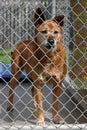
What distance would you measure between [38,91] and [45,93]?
215cm

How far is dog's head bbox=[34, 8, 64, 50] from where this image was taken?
5.41 metres

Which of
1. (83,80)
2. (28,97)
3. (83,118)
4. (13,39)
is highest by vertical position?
(13,39)

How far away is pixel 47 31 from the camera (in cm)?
552

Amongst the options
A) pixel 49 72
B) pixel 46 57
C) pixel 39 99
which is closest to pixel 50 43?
pixel 46 57

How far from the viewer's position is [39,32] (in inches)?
218

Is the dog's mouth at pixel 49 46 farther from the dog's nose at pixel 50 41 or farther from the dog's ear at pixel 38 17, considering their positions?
the dog's ear at pixel 38 17

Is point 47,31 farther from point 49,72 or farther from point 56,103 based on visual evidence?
point 56,103

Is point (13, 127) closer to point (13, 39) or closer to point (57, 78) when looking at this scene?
point (57, 78)

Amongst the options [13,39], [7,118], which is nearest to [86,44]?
[7,118]

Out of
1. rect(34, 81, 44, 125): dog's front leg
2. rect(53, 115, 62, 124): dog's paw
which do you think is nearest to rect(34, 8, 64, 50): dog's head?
rect(34, 81, 44, 125): dog's front leg

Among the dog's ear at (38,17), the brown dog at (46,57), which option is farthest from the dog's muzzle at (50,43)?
the dog's ear at (38,17)

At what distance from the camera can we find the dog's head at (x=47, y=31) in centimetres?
541

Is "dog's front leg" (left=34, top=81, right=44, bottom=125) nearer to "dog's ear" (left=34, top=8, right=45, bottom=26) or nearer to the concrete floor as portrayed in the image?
the concrete floor

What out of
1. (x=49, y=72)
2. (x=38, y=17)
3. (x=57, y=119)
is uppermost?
(x=38, y=17)
